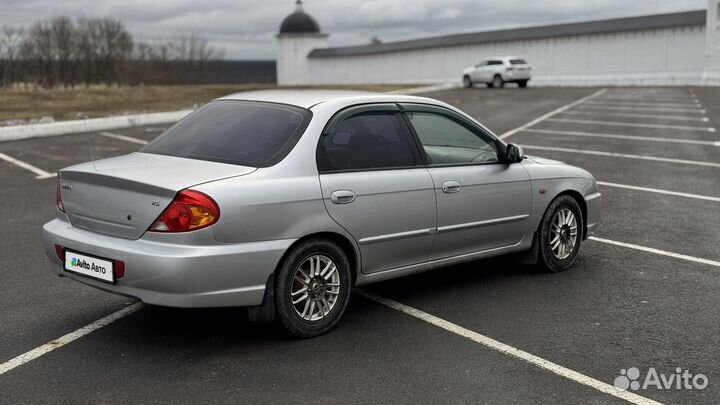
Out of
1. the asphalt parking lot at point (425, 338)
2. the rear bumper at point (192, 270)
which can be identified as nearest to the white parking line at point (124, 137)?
the asphalt parking lot at point (425, 338)

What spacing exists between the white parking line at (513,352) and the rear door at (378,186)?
38cm

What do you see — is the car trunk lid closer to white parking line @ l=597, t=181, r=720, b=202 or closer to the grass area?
white parking line @ l=597, t=181, r=720, b=202

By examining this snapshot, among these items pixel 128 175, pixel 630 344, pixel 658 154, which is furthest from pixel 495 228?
pixel 658 154

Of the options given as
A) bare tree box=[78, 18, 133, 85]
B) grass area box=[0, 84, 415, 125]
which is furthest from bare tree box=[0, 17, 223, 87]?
grass area box=[0, 84, 415, 125]

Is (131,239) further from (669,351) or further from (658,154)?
(658,154)

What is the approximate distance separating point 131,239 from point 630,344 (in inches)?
119

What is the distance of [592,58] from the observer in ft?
179

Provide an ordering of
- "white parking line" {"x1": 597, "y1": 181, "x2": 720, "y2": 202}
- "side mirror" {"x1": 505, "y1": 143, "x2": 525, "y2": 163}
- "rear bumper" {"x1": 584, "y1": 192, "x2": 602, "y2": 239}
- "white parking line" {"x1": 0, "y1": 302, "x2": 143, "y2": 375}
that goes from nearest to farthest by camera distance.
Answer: "white parking line" {"x1": 0, "y1": 302, "x2": 143, "y2": 375}, "side mirror" {"x1": 505, "y1": 143, "x2": 525, "y2": 163}, "rear bumper" {"x1": 584, "y1": 192, "x2": 602, "y2": 239}, "white parking line" {"x1": 597, "y1": 181, "x2": 720, "y2": 202}

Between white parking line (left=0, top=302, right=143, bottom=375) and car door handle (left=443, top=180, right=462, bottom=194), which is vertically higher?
car door handle (left=443, top=180, right=462, bottom=194)

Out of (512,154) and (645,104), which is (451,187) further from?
(645,104)

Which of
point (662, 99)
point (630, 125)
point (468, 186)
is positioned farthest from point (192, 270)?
point (662, 99)

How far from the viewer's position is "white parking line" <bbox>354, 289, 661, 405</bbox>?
4.09 meters

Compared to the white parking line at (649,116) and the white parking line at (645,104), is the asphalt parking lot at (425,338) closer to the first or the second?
the white parking line at (649,116)

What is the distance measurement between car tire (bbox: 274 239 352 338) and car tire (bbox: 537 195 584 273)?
2.03 meters
